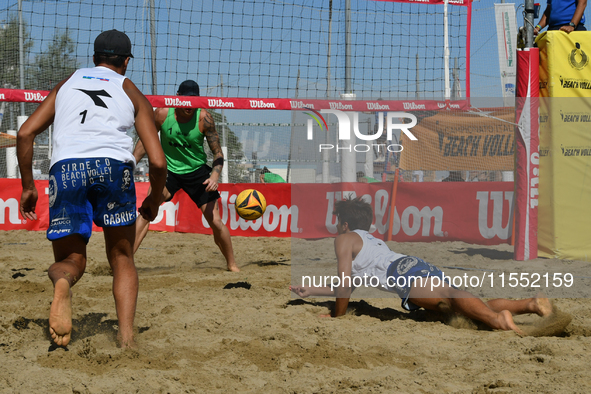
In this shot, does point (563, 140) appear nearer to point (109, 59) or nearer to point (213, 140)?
point (213, 140)

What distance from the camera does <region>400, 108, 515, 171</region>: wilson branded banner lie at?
6.39m

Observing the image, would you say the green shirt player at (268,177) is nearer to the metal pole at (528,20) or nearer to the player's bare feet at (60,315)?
the metal pole at (528,20)

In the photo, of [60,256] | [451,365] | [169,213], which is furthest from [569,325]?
[169,213]

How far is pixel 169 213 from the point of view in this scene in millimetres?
8477

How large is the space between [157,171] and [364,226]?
1.57 metres

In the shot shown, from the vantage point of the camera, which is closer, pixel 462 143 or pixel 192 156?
pixel 192 156

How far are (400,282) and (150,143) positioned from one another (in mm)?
1639

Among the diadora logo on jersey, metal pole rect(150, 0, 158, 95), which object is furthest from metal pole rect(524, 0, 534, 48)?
metal pole rect(150, 0, 158, 95)

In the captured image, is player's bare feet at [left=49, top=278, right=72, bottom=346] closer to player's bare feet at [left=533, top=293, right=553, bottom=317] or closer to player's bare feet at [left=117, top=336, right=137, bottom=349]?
player's bare feet at [left=117, top=336, right=137, bottom=349]

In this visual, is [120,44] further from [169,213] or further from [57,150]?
[169,213]

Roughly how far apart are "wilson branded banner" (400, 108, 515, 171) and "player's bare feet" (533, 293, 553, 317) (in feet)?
11.9

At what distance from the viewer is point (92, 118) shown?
236 cm

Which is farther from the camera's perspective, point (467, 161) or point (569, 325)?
point (467, 161)

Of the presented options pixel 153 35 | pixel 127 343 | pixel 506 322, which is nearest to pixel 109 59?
pixel 127 343
